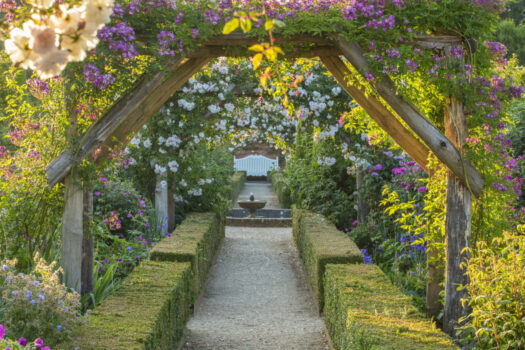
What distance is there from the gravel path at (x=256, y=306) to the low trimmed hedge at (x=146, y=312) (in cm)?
46

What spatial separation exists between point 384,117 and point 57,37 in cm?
361

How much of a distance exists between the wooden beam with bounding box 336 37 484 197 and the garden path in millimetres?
1799

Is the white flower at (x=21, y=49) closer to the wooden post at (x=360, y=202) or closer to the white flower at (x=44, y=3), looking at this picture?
the white flower at (x=44, y=3)

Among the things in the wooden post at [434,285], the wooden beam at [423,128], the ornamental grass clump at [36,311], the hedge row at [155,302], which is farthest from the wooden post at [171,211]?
the ornamental grass clump at [36,311]

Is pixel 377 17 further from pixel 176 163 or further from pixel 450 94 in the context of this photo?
pixel 176 163

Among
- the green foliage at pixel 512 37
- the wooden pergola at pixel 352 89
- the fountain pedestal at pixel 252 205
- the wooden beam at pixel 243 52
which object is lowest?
the fountain pedestal at pixel 252 205

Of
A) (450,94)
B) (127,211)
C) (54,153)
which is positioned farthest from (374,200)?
(54,153)

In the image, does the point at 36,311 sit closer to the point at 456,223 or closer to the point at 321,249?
the point at 456,223

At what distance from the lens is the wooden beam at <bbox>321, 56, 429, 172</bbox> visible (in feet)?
15.2

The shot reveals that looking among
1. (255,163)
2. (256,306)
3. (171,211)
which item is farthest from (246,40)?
(255,163)

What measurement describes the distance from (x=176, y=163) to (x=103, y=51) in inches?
159

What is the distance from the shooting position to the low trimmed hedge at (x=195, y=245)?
5.46 meters

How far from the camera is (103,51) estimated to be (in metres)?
4.09

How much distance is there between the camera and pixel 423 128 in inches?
165
